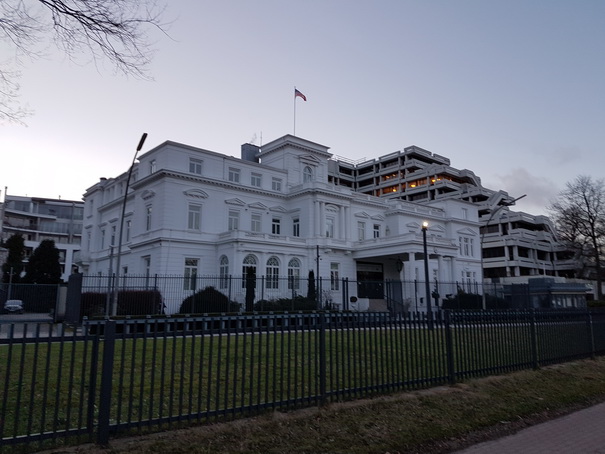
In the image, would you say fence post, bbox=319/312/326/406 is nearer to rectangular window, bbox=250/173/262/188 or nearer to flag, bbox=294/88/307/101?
rectangular window, bbox=250/173/262/188

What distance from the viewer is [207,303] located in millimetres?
27547

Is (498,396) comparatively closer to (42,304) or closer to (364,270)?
(42,304)

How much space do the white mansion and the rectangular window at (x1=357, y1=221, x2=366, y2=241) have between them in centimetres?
13

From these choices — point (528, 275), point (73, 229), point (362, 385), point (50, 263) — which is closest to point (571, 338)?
point (362, 385)

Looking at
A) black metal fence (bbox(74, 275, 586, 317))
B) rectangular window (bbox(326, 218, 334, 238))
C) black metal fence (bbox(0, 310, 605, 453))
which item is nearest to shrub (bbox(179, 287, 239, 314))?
black metal fence (bbox(74, 275, 586, 317))

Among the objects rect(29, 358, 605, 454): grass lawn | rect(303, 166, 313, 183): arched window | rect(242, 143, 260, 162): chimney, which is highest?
rect(242, 143, 260, 162): chimney

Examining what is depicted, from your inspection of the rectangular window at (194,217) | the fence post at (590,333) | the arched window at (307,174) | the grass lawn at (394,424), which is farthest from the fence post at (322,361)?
the arched window at (307,174)

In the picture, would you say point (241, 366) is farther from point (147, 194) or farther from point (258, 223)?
point (258, 223)

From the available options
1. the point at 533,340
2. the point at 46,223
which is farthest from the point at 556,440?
the point at 46,223

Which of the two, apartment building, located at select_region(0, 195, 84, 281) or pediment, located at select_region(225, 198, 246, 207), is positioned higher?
apartment building, located at select_region(0, 195, 84, 281)

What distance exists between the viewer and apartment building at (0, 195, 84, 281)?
90.6m

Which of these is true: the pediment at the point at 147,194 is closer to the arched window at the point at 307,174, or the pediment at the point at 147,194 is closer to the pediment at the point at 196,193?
the pediment at the point at 196,193

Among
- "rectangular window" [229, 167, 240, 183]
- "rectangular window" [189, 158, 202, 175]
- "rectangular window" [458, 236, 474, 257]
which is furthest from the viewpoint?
"rectangular window" [458, 236, 474, 257]

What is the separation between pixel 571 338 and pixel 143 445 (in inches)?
473
